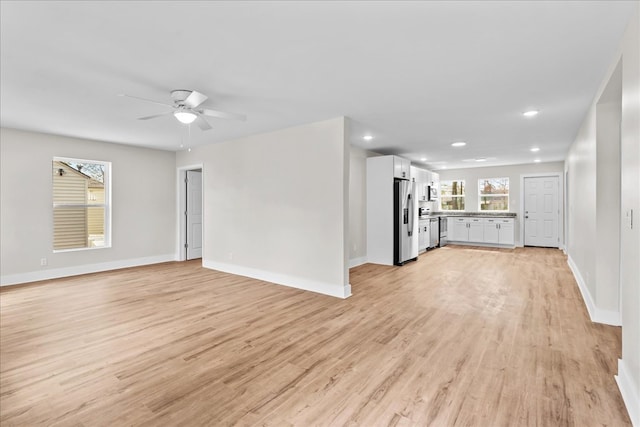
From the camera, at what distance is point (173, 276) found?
5625mm

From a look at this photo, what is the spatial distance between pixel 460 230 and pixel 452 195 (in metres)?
1.34

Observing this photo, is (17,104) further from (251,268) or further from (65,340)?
(251,268)

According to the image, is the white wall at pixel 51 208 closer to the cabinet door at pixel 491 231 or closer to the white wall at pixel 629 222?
the white wall at pixel 629 222

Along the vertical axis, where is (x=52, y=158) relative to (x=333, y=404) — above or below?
above

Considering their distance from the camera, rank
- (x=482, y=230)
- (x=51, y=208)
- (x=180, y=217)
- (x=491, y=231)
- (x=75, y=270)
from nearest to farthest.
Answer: (x=51, y=208), (x=75, y=270), (x=180, y=217), (x=491, y=231), (x=482, y=230)

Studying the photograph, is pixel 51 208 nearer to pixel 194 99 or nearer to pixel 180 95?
pixel 180 95

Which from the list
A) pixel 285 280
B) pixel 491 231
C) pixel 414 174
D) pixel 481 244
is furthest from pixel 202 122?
pixel 481 244

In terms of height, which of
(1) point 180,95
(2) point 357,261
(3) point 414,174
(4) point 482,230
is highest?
(1) point 180,95

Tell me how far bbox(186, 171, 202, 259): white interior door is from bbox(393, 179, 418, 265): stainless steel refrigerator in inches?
185

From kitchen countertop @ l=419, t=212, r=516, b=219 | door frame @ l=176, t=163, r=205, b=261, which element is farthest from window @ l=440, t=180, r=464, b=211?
door frame @ l=176, t=163, r=205, b=261

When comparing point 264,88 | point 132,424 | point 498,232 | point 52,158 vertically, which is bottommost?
point 132,424

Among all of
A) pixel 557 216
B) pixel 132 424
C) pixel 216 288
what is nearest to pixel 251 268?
pixel 216 288

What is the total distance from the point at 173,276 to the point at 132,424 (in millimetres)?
4120

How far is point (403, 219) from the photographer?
6402mm
